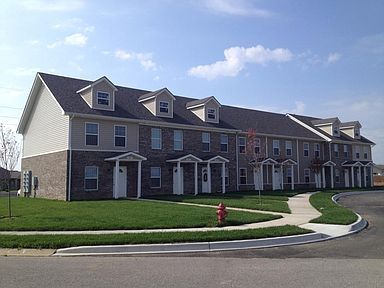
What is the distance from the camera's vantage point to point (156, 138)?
98.5 feet

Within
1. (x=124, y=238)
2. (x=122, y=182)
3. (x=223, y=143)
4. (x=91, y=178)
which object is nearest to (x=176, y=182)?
(x=122, y=182)

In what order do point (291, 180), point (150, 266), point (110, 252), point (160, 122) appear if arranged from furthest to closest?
point (291, 180) → point (160, 122) → point (110, 252) → point (150, 266)

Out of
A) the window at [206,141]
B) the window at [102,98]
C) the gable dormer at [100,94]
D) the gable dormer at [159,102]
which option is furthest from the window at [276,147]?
the window at [102,98]

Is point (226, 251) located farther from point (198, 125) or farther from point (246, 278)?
point (198, 125)

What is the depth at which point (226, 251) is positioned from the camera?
10.7 meters

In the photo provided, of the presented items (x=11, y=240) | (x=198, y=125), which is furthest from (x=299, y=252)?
(x=198, y=125)

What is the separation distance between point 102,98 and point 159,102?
482 centimetres

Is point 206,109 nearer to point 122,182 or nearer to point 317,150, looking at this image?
point 122,182

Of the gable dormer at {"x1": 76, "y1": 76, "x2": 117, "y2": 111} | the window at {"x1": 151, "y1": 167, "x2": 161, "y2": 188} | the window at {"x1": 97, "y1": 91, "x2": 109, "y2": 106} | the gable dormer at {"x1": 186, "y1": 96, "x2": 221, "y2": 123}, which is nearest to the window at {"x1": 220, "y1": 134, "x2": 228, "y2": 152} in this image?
the gable dormer at {"x1": 186, "y1": 96, "x2": 221, "y2": 123}

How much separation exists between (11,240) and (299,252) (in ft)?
25.5

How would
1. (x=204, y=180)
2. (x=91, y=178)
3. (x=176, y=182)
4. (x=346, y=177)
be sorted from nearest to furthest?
(x=91, y=178) < (x=176, y=182) < (x=204, y=180) < (x=346, y=177)

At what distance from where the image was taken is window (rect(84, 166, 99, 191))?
85.0 ft

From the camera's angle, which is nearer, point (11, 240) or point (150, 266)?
point (150, 266)

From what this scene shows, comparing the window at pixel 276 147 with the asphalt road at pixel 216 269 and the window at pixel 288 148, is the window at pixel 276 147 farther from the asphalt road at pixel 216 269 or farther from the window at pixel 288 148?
the asphalt road at pixel 216 269
